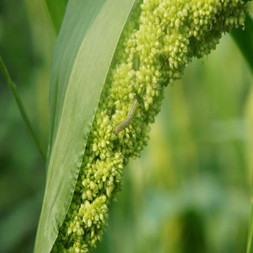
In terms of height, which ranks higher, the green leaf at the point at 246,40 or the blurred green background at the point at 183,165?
the green leaf at the point at 246,40

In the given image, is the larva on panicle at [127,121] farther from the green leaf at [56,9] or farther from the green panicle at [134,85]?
the green leaf at [56,9]

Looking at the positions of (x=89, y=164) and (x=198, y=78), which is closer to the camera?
(x=89, y=164)

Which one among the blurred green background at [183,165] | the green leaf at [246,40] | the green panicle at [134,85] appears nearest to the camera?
the green panicle at [134,85]

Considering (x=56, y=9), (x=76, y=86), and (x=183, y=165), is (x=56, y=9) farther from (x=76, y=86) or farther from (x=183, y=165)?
(x=183, y=165)

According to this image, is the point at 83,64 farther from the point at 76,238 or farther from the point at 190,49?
the point at 76,238

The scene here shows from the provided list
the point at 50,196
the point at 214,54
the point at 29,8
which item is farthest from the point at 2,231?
the point at 50,196

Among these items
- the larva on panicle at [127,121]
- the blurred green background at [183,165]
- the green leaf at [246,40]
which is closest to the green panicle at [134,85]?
the larva on panicle at [127,121]

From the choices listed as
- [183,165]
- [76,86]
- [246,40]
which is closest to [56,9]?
[76,86]
